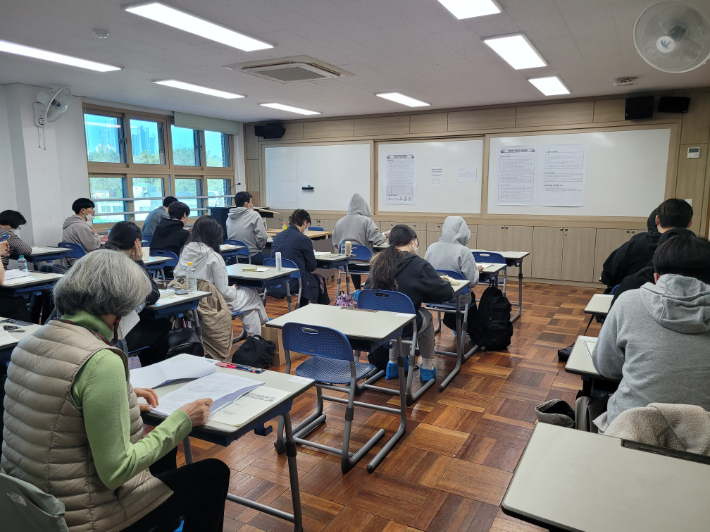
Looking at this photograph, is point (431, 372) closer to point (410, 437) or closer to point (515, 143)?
point (410, 437)

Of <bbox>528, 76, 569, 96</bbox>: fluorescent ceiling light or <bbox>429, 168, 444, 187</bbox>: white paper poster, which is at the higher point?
<bbox>528, 76, 569, 96</bbox>: fluorescent ceiling light

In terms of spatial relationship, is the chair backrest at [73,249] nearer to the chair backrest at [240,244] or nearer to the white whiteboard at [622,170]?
the chair backrest at [240,244]

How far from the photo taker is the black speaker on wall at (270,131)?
363 inches

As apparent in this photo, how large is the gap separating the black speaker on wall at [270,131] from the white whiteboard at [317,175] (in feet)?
0.88

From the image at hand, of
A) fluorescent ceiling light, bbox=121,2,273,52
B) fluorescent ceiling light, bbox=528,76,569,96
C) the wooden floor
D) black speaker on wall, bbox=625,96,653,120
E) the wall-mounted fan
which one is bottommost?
the wooden floor

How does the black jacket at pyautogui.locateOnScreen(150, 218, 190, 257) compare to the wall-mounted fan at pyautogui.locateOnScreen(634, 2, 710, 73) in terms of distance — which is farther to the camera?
the black jacket at pyautogui.locateOnScreen(150, 218, 190, 257)

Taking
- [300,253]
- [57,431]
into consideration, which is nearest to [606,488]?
[57,431]

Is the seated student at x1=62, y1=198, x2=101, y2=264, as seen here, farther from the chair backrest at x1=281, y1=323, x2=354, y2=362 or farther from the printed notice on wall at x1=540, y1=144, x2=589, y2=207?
the printed notice on wall at x1=540, y1=144, x2=589, y2=207

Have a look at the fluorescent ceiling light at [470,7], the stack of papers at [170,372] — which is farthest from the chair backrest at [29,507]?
the fluorescent ceiling light at [470,7]

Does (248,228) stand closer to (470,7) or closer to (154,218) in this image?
(154,218)

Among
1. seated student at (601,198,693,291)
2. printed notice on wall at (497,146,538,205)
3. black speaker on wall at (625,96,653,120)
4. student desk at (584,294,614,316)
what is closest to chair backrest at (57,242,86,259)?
student desk at (584,294,614,316)

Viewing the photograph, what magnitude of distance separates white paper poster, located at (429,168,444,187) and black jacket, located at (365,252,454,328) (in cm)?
511

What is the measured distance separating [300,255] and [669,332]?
3.67m

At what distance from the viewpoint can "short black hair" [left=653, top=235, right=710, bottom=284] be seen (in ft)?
5.11
